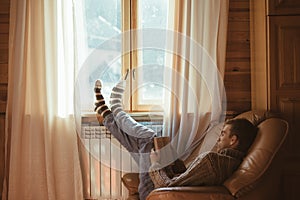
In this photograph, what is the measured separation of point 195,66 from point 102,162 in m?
0.97

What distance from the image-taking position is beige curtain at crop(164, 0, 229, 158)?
3078 millimetres

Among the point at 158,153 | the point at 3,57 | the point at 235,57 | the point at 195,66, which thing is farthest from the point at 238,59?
the point at 3,57

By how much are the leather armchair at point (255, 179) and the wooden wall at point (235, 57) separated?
866mm

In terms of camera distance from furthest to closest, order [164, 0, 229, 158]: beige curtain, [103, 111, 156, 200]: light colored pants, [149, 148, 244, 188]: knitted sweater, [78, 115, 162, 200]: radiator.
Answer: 1. [78, 115, 162, 200]: radiator
2. [164, 0, 229, 158]: beige curtain
3. [103, 111, 156, 200]: light colored pants
4. [149, 148, 244, 188]: knitted sweater

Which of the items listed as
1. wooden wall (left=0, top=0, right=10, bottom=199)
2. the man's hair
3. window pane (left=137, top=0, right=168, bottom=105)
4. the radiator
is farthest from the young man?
wooden wall (left=0, top=0, right=10, bottom=199)

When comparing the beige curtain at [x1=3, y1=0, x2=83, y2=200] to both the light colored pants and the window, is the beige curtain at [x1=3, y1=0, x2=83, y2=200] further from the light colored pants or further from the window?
the light colored pants

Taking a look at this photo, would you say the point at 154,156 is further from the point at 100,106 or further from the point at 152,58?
the point at 152,58

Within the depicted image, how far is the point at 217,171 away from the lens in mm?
2086

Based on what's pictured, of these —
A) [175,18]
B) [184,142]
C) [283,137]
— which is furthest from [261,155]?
[175,18]

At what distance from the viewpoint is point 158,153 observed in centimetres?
249

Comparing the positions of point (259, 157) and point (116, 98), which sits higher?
point (116, 98)

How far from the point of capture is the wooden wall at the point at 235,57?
10.5 feet

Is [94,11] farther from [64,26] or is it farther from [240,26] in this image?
[240,26]

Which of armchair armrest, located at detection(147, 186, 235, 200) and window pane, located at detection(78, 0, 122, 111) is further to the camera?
window pane, located at detection(78, 0, 122, 111)
